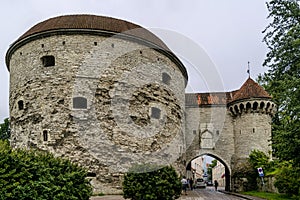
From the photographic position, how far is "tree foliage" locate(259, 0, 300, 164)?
44.8ft

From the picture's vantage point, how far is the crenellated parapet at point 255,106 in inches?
1206

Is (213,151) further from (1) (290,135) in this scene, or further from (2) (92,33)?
(1) (290,135)

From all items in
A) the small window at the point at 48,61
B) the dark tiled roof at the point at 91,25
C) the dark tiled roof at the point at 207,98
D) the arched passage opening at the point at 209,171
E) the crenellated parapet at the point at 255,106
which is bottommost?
the arched passage opening at the point at 209,171

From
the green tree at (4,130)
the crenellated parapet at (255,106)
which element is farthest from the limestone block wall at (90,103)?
the green tree at (4,130)

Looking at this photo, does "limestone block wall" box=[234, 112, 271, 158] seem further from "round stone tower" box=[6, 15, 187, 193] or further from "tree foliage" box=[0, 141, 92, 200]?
"tree foliage" box=[0, 141, 92, 200]

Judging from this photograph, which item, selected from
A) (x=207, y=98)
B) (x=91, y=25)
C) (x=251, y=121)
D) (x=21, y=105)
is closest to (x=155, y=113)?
(x=91, y=25)

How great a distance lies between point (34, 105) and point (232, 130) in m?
17.2

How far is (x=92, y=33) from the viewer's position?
22.0 meters

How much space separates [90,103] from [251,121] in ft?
48.4

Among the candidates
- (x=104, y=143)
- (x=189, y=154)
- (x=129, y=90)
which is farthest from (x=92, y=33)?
(x=189, y=154)

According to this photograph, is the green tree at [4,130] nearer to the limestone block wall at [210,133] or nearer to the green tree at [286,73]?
the limestone block wall at [210,133]

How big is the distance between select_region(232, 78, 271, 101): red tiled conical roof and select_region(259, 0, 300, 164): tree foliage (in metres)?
14.7

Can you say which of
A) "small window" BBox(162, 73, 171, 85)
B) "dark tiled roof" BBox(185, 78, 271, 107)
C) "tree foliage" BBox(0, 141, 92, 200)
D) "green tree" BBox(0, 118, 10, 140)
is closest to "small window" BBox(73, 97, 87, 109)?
"small window" BBox(162, 73, 171, 85)

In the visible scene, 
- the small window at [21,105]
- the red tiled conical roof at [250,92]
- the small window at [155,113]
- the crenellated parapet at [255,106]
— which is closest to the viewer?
the small window at [21,105]
